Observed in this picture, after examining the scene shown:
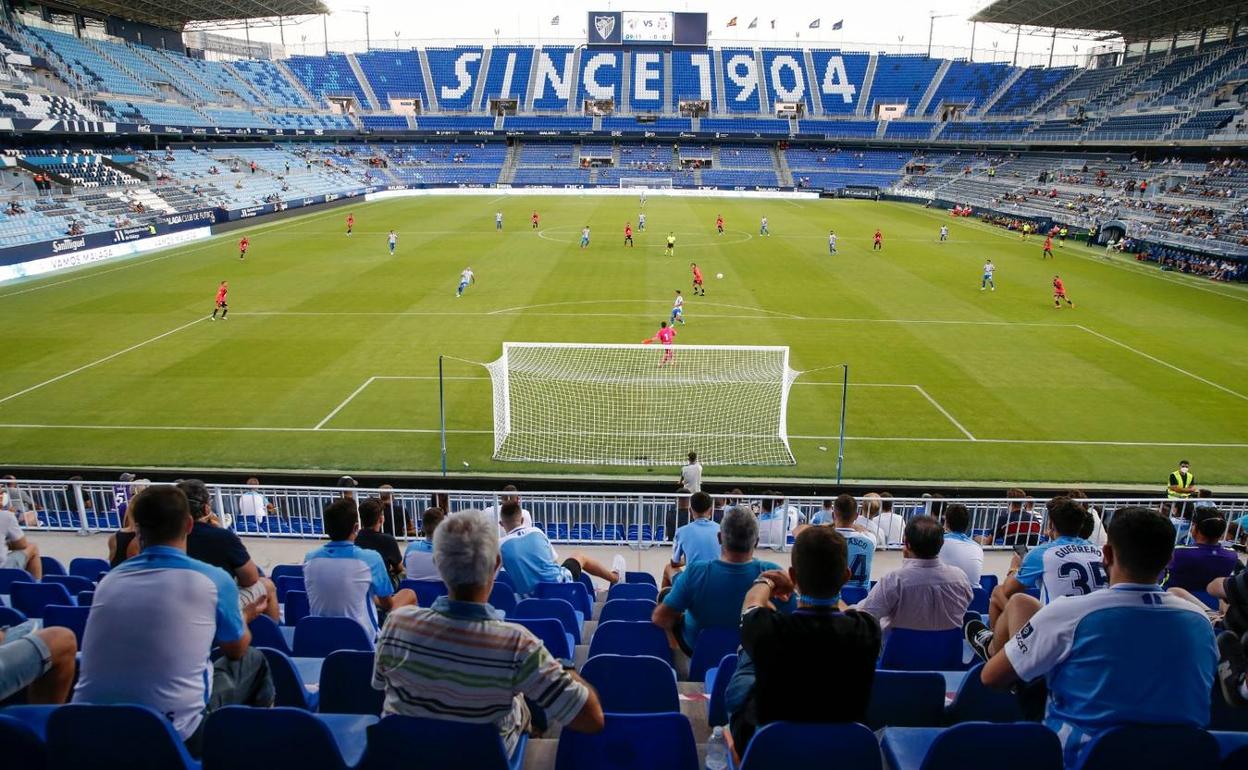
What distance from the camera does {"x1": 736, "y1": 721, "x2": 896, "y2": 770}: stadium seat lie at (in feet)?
12.0

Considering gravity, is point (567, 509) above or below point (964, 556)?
below

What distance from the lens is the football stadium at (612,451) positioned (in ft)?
12.5

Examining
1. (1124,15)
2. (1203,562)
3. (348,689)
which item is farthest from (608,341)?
(1124,15)

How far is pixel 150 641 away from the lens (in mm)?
4008

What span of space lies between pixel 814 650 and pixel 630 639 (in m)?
2.42

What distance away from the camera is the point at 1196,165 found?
60.5 m

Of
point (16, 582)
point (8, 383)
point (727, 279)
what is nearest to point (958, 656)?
point (16, 582)

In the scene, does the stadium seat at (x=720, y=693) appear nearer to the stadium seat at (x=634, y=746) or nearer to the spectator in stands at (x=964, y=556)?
the stadium seat at (x=634, y=746)

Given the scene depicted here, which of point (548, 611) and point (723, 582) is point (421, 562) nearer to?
point (548, 611)

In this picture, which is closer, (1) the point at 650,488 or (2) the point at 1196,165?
A: (1) the point at 650,488

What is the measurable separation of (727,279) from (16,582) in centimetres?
3347

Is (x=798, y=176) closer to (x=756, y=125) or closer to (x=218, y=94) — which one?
(x=756, y=125)

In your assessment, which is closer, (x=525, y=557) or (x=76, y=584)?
(x=525, y=557)

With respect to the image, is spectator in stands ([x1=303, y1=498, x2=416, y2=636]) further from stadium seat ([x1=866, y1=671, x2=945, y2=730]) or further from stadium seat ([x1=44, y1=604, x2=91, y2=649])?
stadium seat ([x1=866, y1=671, x2=945, y2=730])
